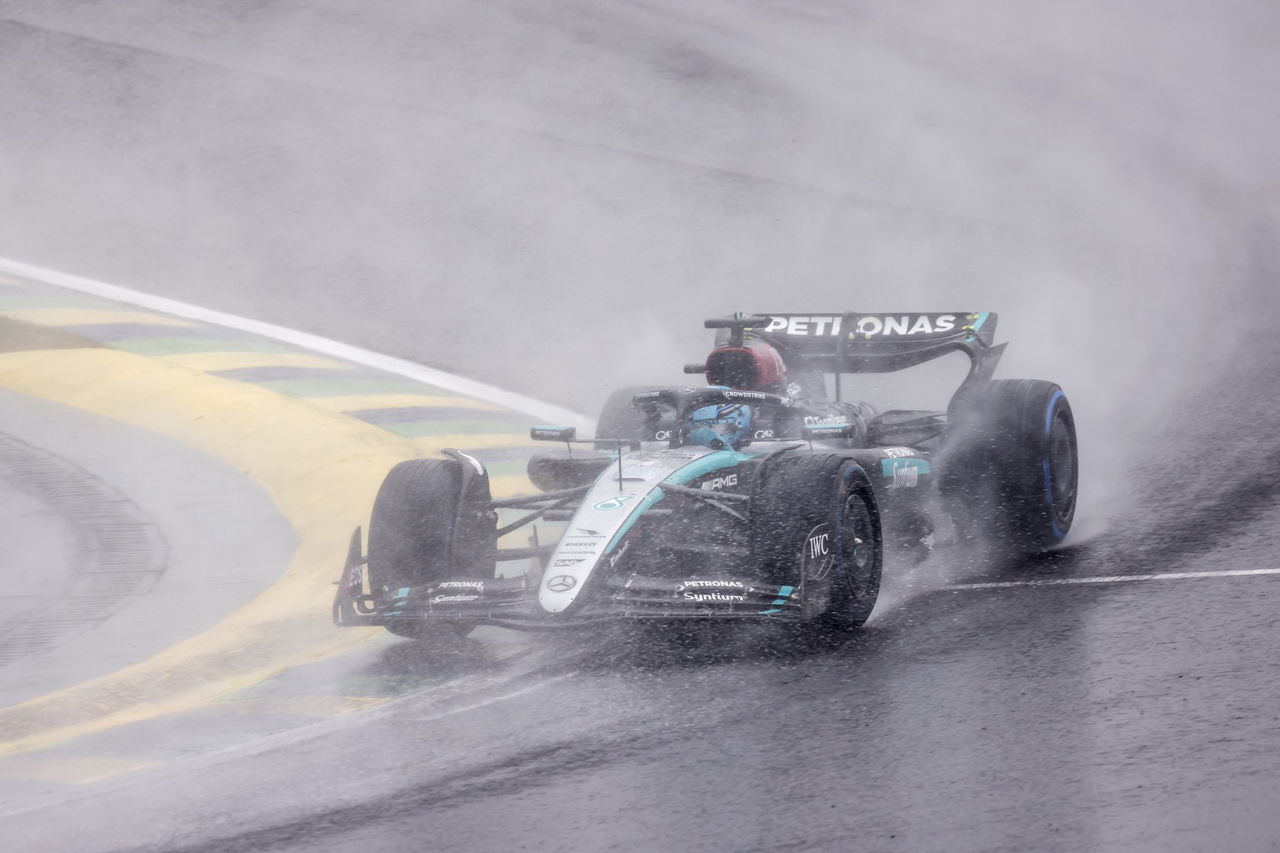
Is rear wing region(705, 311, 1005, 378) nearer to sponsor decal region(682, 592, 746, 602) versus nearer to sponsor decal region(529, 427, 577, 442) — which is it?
sponsor decal region(529, 427, 577, 442)

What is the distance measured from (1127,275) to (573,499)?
7715 mm

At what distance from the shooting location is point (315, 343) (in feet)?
37.0

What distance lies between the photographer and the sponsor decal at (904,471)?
7004 millimetres

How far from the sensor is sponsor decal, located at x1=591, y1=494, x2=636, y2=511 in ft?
20.0

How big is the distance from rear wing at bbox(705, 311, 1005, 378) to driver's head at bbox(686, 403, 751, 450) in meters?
1.29

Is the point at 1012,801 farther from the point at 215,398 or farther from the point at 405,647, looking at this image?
the point at 215,398

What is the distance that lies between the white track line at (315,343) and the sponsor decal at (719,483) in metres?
3.28

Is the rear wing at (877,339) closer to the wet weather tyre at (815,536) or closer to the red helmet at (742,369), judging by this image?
the red helmet at (742,369)

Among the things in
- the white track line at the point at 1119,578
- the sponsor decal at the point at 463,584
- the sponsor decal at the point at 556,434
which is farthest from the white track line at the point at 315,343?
the sponsor decal at the point at 463,584

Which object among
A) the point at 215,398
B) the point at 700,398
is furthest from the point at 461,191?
the point at 700,398

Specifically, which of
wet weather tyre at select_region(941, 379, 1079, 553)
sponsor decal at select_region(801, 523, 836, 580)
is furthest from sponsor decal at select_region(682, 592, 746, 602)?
wet weather tyre at select_region(941, 379, 1079, 553)

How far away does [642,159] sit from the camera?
1528 centimetres

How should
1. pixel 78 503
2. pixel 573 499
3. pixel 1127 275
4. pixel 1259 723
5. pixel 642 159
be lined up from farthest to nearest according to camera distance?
pixel 642 159
pixel 1127 275
pixel 78 503
pixel 573 499
pixel 1259 723

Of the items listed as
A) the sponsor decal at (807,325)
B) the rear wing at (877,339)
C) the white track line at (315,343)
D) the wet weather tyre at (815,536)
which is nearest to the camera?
the wet weather tyre at (815,536)
